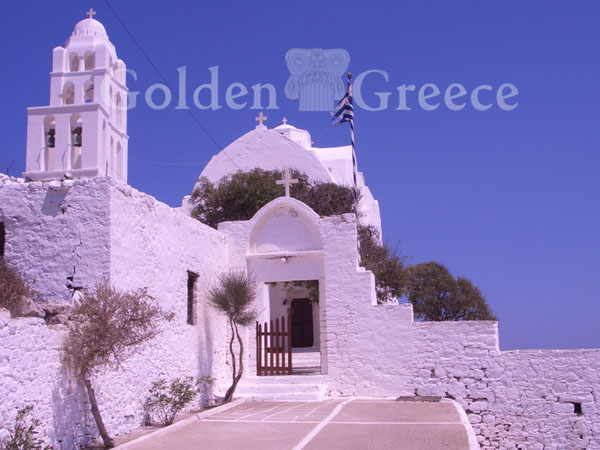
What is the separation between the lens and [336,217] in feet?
48.4

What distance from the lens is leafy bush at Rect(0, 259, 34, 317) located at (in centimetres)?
846

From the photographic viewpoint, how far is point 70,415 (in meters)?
8.67

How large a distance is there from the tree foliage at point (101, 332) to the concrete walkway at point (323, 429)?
111 cm

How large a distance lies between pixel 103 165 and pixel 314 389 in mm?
12331

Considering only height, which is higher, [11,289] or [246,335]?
[11,289]

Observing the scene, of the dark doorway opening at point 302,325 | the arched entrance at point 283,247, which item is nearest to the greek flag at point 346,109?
the arched entrance at point 283,247

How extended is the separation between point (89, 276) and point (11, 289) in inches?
45.7

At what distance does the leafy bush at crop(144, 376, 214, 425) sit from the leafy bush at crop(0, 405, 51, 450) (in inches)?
110

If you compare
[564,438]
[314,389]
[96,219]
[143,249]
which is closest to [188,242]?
[143,249]

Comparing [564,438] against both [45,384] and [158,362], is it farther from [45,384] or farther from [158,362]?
[45,384]

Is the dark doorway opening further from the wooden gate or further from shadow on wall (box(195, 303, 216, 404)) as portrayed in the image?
shadow on wall (box(195, 303, 216, 404))

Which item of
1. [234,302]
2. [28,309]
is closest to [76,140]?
[234,302]

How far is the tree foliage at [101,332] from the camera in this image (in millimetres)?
8492

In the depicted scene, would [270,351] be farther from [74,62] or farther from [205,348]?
[74,62]
